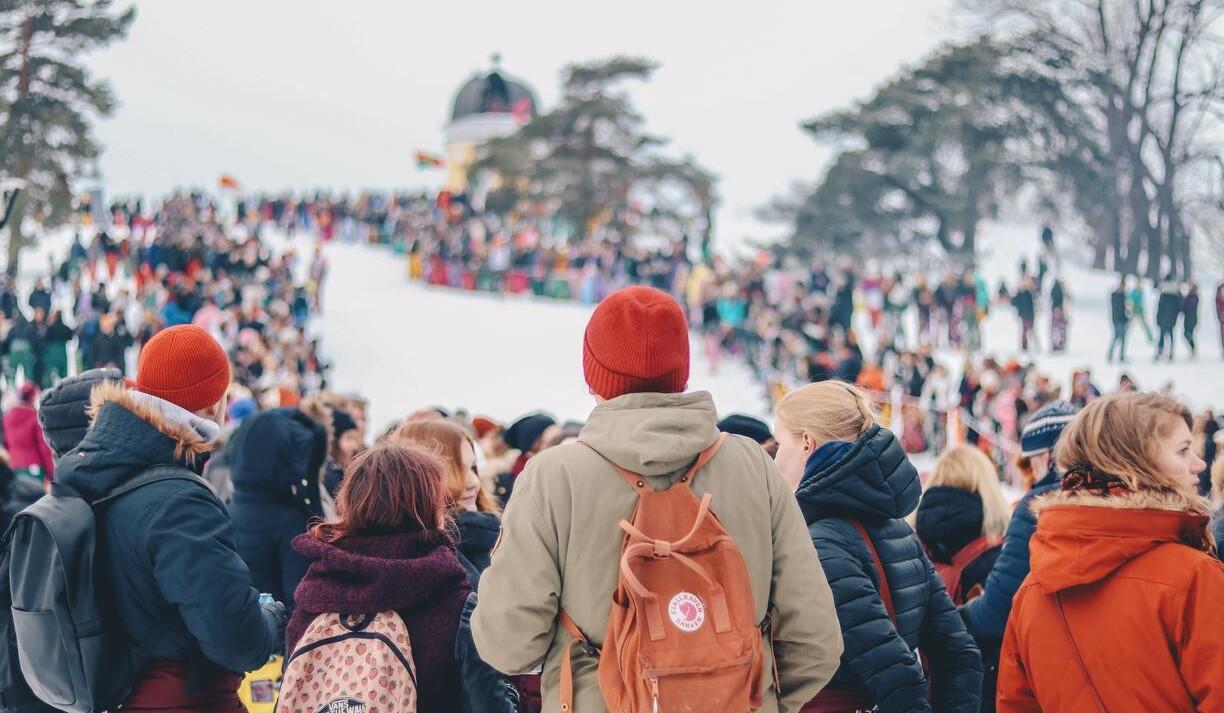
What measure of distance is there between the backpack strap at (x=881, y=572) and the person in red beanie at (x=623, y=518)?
43cm

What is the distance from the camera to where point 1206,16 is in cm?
2739

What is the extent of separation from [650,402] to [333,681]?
1066mm

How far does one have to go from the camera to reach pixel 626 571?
2105mm

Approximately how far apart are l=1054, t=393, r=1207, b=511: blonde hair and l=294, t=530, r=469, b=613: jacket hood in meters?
1.49

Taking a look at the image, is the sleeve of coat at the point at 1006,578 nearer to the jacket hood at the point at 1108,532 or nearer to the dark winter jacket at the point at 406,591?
the jacket hood at the point at 1108,532

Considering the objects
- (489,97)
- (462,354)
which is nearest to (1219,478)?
(462,354)

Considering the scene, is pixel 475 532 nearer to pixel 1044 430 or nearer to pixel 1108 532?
pixel 1108 532

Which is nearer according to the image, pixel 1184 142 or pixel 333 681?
pixel 333 681

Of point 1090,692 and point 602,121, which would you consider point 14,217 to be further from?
point 1090,692

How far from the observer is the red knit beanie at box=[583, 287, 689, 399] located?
2.33m

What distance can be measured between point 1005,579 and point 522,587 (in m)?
1.59

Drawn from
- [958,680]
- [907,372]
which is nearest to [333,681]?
[958,680]

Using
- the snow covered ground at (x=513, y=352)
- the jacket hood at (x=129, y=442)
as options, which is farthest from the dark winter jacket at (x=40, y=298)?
the jacket hood at (x=129, y=442)

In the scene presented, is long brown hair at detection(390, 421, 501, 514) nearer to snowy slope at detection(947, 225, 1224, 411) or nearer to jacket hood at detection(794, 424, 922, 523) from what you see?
jacket hood at detection(794, 424, 922, 523)
